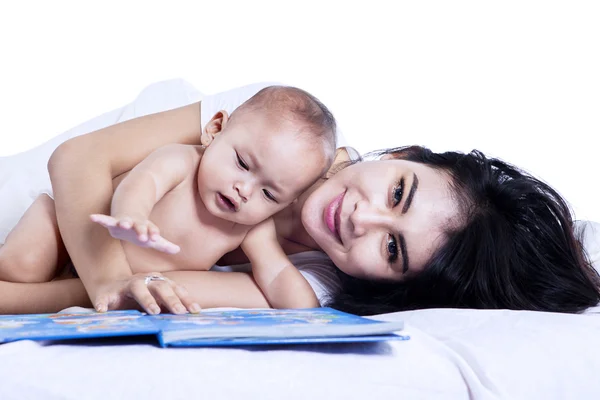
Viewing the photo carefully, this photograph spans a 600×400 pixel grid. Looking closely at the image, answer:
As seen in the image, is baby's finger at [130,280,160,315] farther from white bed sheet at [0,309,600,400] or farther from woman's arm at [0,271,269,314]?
woman's arm at [0,271,269,314]

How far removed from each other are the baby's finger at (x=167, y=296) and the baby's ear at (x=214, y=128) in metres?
0.54

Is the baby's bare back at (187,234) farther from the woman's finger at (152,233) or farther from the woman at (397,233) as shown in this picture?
the woman's finger at (152,233)

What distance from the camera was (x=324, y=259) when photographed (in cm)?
222

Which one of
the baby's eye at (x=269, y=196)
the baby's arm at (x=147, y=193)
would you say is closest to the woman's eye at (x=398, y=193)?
the baby's eye at (x=269, y=196)

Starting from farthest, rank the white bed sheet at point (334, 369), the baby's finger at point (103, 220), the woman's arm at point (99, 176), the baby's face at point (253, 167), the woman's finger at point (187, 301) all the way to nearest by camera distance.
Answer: the baby's face at point (253, 167)
the woman's arm at point (99, 176)
the woman's finger at point (187, 301)
the baby's finger at point (103, 220)
the white bed sheet at point (334, 369)

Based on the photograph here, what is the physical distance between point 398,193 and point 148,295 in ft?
2.50

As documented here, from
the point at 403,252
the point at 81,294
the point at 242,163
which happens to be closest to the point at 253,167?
the point at 242,163

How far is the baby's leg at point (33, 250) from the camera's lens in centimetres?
184

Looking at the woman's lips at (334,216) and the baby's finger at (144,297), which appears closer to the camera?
the baby's finger at (144,297)

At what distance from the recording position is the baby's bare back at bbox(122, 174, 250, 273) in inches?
72.2

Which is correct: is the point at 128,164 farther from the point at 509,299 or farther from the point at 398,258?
the point at 509,299

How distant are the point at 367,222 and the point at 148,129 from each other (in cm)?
68

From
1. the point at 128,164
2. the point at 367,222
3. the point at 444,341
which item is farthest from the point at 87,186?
the point at 444,341

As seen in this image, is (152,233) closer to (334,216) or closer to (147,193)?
(147,193)
